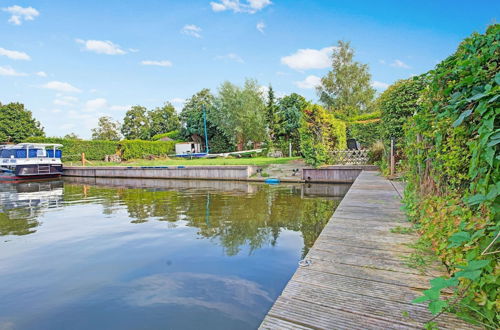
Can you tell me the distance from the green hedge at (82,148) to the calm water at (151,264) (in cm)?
2033

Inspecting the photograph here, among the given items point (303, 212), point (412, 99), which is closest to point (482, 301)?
point (303, 212)

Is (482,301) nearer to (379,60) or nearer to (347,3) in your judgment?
(347,3)

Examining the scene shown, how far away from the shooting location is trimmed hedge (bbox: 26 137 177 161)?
23859 millimetres

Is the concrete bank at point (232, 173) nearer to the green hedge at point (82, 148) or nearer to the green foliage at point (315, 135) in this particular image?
the green foliage at point (315, 135)

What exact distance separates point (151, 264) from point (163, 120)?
4165 centimetres

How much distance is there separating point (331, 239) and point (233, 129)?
27.0 metres

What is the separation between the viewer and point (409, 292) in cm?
139

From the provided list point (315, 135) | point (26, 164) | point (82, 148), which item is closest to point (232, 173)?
point (315, 135)

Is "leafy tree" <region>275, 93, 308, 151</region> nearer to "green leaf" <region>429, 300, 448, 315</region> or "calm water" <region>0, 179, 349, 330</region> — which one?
"calm water" <region>0, 179, 349, 330</region>

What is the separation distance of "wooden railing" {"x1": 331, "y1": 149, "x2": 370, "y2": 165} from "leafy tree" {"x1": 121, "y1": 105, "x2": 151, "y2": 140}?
37109mm

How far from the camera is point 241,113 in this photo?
2730 cm

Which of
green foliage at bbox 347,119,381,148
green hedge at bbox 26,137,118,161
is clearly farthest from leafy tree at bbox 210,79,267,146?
green hedge at bbox 26,137,118,161

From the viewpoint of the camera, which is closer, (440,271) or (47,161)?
(440,271)

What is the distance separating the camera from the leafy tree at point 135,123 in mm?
42406
